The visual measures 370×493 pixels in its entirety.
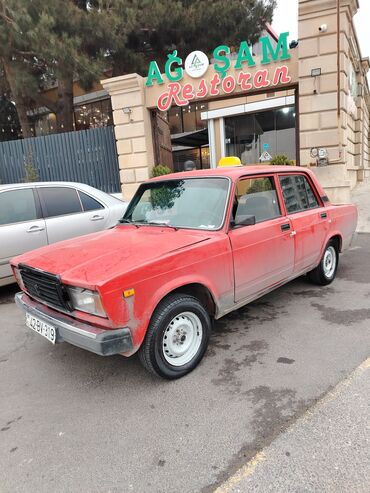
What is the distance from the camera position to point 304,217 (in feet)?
13.8

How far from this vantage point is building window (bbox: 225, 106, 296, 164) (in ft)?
50.4

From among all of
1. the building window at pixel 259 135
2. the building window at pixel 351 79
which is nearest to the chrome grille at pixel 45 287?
the building window at pixel 351 79

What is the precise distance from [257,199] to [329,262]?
1.91m

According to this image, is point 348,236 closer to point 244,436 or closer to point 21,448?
point 244,436

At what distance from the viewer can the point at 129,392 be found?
282cm

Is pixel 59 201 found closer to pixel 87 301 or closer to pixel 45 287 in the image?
pixel 45 287

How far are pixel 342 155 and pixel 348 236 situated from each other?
4873 mm

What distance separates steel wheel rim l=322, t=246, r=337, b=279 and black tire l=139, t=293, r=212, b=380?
8.09ft

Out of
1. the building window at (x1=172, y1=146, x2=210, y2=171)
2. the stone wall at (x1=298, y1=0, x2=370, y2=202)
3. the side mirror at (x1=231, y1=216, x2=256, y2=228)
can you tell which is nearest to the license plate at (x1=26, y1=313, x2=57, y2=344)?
the side mirror at (x1=231, y1=216, x2=256, y2=228)

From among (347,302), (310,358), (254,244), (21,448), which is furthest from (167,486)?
(347,302)

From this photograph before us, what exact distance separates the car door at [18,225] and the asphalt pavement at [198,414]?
1.51 m

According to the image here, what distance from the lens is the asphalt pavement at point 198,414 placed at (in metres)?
2.02

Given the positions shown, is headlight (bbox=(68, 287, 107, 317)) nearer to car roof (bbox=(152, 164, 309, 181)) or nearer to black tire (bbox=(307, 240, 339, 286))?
car roof (bbox=(152, 164, 309, 181))

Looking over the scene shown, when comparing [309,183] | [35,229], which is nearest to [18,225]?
[35,229]
